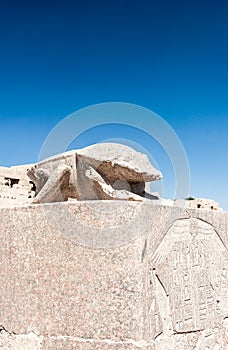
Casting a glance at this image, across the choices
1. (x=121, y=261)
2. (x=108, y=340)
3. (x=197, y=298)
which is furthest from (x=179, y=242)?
(x=108, y=340)

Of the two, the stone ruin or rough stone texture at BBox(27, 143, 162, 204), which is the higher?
rough stone texture at BBox(27, 143, 162, 204)

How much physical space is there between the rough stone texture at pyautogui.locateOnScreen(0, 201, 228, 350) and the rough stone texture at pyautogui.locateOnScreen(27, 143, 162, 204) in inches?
18.6

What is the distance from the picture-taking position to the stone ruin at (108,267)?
2.56 meters

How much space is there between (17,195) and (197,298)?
5.54m

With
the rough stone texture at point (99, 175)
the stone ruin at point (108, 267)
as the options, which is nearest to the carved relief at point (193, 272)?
the stone ruin at point (108, 267)

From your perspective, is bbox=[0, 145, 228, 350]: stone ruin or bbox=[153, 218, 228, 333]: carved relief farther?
bbox=[153, 218, 228, 333]: carved relief

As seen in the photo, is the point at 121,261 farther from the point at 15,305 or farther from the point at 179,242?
the point at 15,305

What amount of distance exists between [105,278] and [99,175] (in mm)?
986

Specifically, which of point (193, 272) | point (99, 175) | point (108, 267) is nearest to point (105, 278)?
point (108, 267)

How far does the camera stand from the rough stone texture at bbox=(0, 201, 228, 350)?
2557 mm

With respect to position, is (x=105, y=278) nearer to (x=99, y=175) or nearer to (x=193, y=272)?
(x=193, y=272)

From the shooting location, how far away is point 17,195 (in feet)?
26.6

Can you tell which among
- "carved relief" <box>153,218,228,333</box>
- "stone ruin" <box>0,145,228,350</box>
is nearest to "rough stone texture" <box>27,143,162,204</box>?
"stone ruin" <box>0,145,228,350</box>

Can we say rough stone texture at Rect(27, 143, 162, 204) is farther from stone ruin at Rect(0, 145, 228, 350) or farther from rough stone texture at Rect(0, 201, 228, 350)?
rough stone texture at Rect(0, 201, 228, 350)
